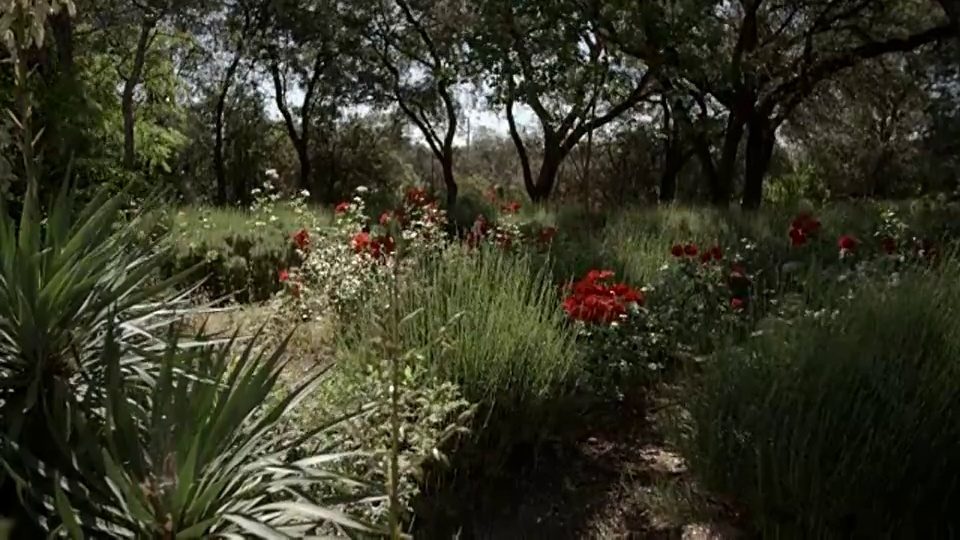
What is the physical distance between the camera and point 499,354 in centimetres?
319

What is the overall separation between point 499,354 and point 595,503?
2.05ft

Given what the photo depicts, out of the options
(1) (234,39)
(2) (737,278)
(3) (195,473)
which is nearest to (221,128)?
(1) (234,39)

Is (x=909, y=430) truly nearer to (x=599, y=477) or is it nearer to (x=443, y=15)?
(x=599, y=477)

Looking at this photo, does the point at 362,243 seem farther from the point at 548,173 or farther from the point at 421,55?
the point at 421,55

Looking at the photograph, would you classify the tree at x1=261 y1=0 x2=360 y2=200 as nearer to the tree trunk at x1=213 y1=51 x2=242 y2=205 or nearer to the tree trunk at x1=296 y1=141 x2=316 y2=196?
the tree trunk at x1=296 y1=141 x2=316 y2=196

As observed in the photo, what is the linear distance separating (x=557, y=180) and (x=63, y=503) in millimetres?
15864

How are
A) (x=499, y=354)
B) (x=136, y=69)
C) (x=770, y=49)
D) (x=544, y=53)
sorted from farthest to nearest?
(x=136, y=69) → (x=770, y=49) → (x=544, y=53) → (x=499, y=354)

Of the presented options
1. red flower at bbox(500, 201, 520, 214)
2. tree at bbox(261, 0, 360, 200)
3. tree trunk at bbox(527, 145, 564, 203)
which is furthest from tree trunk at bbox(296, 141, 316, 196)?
red flower at bbox(500, 201, 520, 214)

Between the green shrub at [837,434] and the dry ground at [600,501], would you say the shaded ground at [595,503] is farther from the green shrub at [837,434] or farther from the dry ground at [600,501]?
the green shrub at [837,434]

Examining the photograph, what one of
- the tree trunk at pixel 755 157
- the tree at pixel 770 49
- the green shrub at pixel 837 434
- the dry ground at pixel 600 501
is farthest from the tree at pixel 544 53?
the green shrub at pixel 837 434

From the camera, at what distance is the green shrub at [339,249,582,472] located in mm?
3133

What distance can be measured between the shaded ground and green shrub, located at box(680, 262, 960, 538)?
0.13 metres

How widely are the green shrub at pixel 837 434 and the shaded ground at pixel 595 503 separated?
0.13 metres

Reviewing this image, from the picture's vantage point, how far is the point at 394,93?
17.3 m
